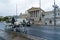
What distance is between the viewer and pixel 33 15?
65.8 m

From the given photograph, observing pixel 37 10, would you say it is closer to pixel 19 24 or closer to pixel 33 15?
pixel 33 15

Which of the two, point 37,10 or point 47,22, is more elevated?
point 37,10

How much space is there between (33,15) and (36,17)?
276 centimetres

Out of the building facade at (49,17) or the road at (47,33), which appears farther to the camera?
the building facade at (49,17)

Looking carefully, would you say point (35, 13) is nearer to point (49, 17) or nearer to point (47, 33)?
point (49, 17)

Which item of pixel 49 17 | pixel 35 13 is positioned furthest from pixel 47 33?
pixel 35 13

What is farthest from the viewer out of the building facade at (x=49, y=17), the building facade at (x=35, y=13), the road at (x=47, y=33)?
the building facade at (x=35, y=13)

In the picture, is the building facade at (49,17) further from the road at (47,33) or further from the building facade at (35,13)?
the road at (47,33)

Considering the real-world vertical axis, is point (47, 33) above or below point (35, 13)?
below

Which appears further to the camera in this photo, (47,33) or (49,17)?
(49,17)

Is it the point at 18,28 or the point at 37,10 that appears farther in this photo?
the point at 37,10

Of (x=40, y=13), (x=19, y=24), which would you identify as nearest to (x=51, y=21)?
(x=40, y=13)

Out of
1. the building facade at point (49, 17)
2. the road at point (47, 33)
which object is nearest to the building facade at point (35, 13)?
the building facade at point (49, 17)

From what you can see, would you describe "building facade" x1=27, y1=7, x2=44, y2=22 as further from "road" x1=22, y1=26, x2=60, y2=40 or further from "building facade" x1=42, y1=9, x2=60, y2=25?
"road" x1=22, y1=26, x2=60, y2=40
